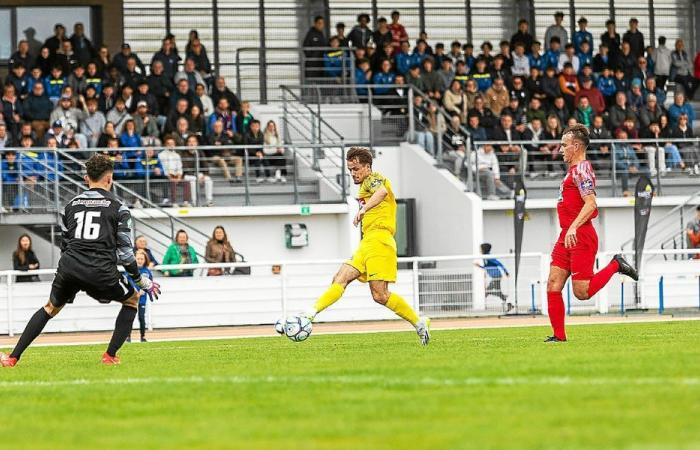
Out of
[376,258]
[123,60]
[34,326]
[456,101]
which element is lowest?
[34,326]

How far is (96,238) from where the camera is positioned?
1201cm

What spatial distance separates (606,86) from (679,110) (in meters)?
1.73

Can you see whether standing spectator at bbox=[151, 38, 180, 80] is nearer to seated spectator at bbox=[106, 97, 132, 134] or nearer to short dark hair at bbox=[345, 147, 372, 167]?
seated spectator at bbox=[106, 97, 132, 134]

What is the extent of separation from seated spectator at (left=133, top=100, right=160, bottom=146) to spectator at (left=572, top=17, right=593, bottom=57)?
11.0m

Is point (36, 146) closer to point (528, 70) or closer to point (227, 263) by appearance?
point (227, 263)

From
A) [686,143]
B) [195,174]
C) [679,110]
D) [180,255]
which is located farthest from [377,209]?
[679,110]

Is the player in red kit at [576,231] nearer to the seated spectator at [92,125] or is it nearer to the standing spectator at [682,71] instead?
the seated spectator at [92,125]

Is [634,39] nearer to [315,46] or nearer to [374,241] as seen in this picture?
[315,46]

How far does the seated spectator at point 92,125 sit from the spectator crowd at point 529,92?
6027mm

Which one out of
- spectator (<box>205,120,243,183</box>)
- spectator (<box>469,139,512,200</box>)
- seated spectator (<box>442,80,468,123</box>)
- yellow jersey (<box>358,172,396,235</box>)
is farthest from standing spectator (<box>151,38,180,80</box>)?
yellow jersey (<box>358,172,396,235</box>)

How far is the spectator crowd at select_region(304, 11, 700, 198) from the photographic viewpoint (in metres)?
30.6

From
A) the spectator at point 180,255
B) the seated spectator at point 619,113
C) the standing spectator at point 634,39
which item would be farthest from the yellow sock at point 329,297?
the standing spectator at point 634,39

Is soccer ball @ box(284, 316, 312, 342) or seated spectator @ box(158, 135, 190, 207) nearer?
soccer ball @ box(284, 316, 312, 342)

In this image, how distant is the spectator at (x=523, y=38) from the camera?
3366 cm
